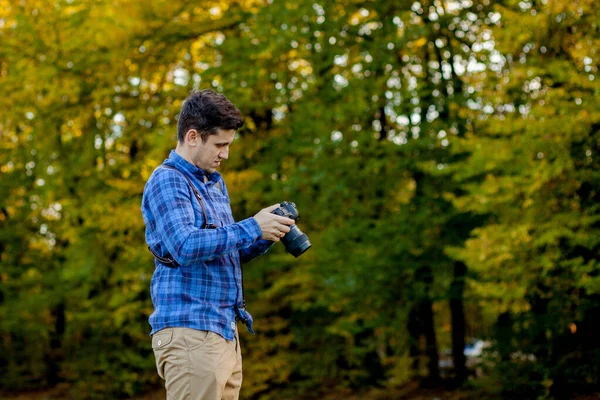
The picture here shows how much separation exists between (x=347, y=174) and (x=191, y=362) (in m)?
8.45

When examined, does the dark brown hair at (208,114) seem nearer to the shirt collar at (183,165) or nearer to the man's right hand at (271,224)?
the shirt collar at (183,165)

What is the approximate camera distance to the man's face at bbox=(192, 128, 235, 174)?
3.03 meters

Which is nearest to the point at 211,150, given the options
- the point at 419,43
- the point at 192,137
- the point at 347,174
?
the point at 192,137

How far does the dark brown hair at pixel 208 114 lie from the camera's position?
298 cm

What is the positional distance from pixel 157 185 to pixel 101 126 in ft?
40.0

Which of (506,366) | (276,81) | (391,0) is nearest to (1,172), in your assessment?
(276,81)

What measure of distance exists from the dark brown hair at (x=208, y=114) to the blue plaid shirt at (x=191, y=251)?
0.17 meters

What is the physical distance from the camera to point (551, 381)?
29.0ft

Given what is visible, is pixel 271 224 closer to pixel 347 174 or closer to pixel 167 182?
pixel 167 182

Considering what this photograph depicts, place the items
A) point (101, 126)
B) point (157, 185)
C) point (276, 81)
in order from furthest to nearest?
point (101, 126) < point (276, 81) < point (157, 185)

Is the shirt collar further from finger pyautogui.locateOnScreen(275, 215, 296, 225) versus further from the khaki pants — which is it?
the khaki pants

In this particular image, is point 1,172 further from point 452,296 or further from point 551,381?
point 551,381

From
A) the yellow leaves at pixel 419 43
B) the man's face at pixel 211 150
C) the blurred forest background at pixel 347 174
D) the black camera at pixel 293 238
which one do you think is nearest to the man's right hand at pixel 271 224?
the black camera at pixel 293 238

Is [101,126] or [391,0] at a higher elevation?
[391,0]
